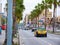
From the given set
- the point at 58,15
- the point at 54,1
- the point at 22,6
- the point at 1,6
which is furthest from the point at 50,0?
the point at 58,15

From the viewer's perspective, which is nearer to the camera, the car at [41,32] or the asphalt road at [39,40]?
the asphalt road at [39,40]

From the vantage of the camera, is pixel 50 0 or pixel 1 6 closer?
pixel 1 6

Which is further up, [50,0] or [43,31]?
[50,0]

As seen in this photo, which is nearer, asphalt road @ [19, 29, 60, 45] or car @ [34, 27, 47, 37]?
asphalt road @ [19, 29, 60, 45]

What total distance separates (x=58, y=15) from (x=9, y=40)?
4651 inches

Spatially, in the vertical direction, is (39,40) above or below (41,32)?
below

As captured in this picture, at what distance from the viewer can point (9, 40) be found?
7379 millimetres

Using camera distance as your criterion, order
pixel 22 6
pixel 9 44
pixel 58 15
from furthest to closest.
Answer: pixel 58 15 < pixel 22 6 < pixel 9 44

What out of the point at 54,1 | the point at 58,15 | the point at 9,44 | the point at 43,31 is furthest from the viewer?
the point at 58,15

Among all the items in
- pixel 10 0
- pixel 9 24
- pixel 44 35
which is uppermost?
pixel 10 0

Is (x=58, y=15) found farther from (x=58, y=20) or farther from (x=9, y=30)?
(x=9, y=30)

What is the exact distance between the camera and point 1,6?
61.2 m

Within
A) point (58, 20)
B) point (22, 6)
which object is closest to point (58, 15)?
point (58, 20)

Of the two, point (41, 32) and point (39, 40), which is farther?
point (41, 32)
